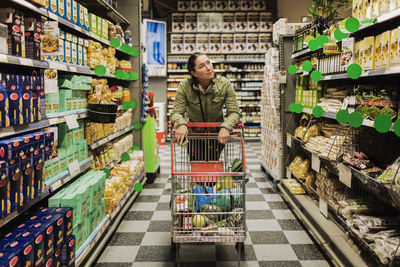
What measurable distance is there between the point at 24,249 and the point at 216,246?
1722 millimetres

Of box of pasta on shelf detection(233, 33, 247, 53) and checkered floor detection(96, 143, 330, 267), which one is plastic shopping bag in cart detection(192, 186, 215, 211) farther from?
box of pasta on shelf detection(233, 33, 247, 53)

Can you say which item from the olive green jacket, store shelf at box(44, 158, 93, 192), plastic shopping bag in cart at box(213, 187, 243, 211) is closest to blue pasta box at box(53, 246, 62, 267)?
store shelf at box(44, 158, 93, 192)

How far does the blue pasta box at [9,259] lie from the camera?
148 centimetres

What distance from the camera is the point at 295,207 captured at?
359cm

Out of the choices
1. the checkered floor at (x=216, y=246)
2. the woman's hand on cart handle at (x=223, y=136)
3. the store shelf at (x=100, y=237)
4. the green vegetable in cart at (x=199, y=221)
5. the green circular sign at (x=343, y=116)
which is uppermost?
the green circular sign at (x=343, y=116)

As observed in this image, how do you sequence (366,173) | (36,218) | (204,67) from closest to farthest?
(36,218) → (366,173) → (204,67)

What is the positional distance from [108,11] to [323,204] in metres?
3.21

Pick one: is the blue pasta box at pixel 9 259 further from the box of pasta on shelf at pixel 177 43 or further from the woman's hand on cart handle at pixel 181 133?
the box of pasta on shelf at pixel 177 43

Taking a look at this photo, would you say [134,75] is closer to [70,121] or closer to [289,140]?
[70,121]

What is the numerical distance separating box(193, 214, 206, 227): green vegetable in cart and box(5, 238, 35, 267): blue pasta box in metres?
0.96

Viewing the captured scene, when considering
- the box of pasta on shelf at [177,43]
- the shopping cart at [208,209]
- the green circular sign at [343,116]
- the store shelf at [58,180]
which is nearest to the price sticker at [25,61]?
the store shelf at [58,180]

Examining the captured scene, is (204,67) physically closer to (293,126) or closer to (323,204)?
(323,204)

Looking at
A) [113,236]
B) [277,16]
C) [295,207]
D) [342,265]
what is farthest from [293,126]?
[277,16]

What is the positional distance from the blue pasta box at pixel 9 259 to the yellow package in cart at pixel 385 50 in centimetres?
244
